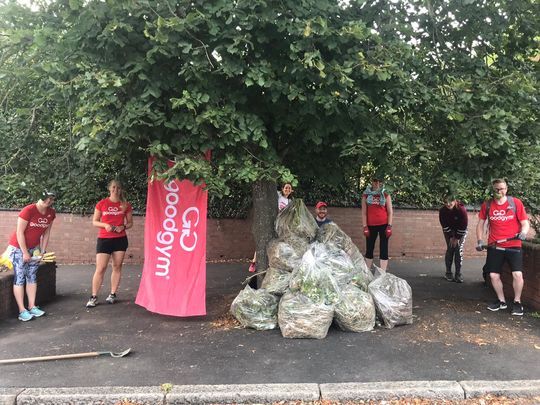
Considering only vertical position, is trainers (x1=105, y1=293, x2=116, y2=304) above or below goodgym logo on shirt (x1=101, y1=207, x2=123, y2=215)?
below

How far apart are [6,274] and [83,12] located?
354cm

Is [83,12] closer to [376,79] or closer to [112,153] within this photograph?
[112,153]

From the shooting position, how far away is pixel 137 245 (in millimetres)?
8992

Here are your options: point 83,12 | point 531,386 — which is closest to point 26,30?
point 83,12

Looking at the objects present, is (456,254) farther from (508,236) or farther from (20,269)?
(20,269)

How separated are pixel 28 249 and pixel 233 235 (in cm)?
436

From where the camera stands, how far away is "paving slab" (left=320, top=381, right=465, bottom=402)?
331 cm

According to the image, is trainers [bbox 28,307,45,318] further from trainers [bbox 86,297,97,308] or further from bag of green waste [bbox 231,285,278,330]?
bag of green waste [bbox 231,285,278,330]

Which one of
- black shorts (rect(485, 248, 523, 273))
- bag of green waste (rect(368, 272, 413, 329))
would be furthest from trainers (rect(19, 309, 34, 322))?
black shorts (rect(485, 248, 523, 273))

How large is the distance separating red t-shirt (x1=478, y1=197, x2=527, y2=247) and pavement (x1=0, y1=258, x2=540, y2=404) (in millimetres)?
960

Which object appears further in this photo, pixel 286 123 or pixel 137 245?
pixel 137 245

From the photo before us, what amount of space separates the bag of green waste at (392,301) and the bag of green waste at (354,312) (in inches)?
5.7

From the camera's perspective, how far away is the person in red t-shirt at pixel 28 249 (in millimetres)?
5254

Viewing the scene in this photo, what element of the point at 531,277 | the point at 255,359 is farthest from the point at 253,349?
the point at 531,277
